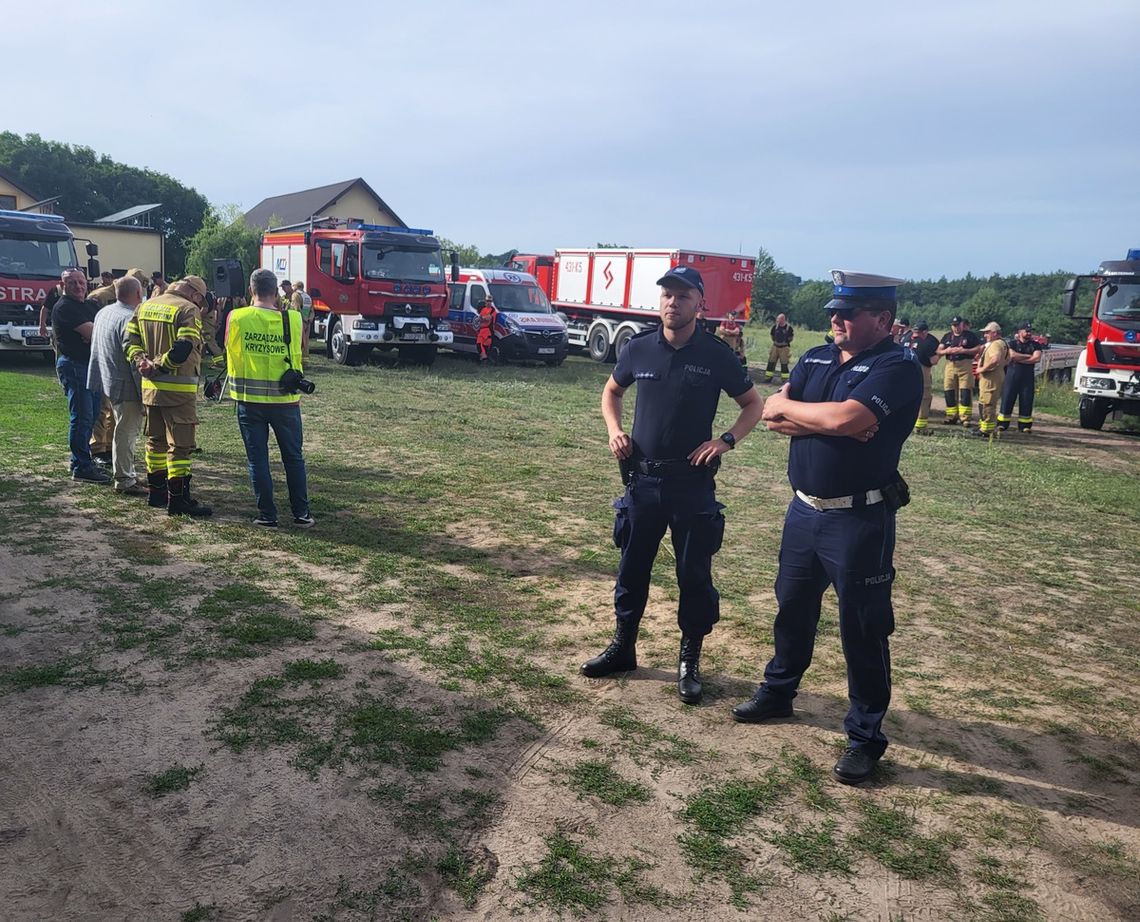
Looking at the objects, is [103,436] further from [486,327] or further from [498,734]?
[486,327]

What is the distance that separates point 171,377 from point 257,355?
807 mm

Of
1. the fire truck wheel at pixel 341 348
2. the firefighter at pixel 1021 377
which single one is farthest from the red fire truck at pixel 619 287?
the firefighter at pixel 1021 377

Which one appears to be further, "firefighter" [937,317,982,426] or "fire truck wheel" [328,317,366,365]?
"fire truck wheel" [328,317,366,365]

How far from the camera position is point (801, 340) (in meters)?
42.1

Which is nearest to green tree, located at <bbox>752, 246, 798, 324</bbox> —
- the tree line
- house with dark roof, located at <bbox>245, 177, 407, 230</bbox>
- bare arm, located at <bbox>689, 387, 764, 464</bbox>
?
the tree line

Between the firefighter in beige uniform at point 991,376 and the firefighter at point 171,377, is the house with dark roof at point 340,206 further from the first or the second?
the firefighter at point 171,377

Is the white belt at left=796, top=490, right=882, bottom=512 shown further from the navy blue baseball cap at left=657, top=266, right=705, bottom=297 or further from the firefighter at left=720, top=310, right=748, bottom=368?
the firefighter at left=720, top=310, right=748, bottom=368

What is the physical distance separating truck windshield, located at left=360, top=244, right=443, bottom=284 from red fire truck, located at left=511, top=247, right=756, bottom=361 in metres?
4.96

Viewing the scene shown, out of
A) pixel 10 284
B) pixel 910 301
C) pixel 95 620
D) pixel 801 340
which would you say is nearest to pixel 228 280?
pixel 10 284

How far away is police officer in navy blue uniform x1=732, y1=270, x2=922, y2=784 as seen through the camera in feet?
11.5

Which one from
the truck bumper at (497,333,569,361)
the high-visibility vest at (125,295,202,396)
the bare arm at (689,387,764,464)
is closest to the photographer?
the bare arm at (689,387,764,464)

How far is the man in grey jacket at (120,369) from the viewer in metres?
6.89

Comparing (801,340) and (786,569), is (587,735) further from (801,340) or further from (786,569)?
(801,340)

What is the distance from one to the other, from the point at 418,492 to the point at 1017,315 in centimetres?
5788
